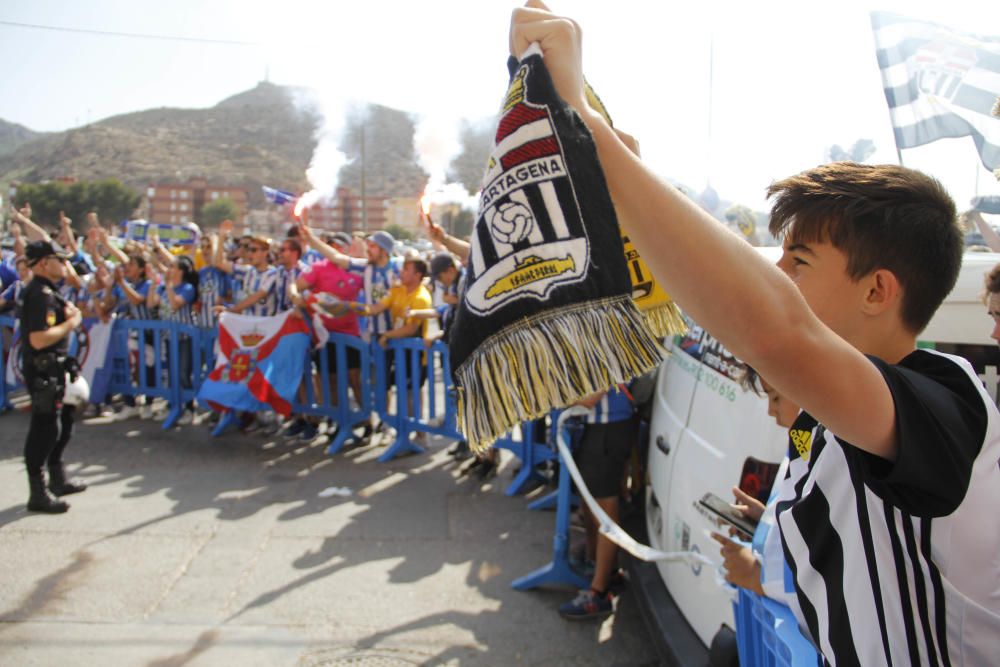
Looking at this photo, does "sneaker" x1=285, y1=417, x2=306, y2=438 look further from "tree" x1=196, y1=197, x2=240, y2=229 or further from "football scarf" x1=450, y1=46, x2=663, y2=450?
"tree" x1=196, y1=197, x2=240, y2=229

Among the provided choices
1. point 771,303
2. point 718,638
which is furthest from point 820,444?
point 718,638

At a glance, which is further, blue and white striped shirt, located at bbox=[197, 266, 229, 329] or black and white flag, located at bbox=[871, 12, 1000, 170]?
blue and white striped shirt, located at bbox=[197, 266, 229, 329]

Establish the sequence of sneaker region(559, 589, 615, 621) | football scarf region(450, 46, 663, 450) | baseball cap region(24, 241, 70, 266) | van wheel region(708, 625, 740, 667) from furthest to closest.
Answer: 1. baseball cap region(24, 241, 70, 266)
2. sneaker region(559, 589, 615, 621)
3. van wheel region(708, 625, 740, 667)
4. football scarf region(450, 46, 663, 450)

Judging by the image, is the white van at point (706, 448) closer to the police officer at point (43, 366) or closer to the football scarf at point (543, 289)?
the football scarf at point (543, 289)

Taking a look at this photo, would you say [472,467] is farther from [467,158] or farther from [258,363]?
[467,158]

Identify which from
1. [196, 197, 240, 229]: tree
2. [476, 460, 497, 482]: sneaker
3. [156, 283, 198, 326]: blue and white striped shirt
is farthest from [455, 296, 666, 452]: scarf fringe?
[196, 197, 240, 229]: tree

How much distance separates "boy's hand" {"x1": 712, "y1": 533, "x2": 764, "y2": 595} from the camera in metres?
1.81

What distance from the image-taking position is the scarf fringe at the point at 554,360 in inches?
41.7

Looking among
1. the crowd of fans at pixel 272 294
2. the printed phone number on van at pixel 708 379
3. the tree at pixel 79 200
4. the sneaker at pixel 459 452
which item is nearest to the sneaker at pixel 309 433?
the crowd of fans at pixel 272 294

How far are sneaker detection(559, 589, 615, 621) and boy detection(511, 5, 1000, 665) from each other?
2967mm

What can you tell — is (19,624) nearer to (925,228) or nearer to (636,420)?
(636,420)

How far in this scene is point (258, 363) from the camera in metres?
7.39

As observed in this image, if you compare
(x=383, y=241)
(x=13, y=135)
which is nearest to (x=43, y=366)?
(x=383, y=241)

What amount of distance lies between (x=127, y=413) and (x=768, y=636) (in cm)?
859
